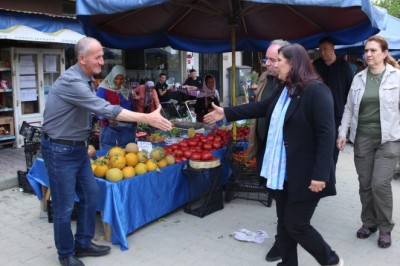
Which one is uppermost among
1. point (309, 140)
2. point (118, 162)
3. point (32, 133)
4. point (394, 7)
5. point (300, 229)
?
point (394, 7)

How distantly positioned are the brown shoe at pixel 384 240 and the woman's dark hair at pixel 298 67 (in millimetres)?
2079

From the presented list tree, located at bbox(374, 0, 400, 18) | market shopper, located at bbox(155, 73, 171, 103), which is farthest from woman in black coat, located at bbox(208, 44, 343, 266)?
tree, located at bbox(374, 0, 400, 18)

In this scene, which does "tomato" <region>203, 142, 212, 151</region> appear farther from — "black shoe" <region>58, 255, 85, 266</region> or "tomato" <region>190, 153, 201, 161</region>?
"black shoe" <region>58, 255, 85, 266</region>

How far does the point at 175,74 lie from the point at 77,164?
1119 cm

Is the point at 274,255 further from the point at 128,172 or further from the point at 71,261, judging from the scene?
the point at 71,261

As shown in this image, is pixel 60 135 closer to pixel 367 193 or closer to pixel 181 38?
pixel 367 193

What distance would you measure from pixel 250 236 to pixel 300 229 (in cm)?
135

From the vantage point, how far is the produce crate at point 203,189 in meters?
4.55

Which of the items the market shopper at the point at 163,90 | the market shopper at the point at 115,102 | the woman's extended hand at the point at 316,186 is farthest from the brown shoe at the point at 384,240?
the market shopper at the point at 163,90

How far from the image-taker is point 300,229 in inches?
107

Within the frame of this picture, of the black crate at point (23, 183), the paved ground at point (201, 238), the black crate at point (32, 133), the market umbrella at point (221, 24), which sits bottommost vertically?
the paved ground at point (201, 238)

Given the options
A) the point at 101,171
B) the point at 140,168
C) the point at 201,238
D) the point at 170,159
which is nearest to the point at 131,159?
the point at 140,168

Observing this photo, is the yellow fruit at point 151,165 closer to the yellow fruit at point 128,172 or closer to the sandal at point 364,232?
the yellow fruit at point 128,172

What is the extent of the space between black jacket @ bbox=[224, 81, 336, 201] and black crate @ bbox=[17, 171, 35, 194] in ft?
13.8
